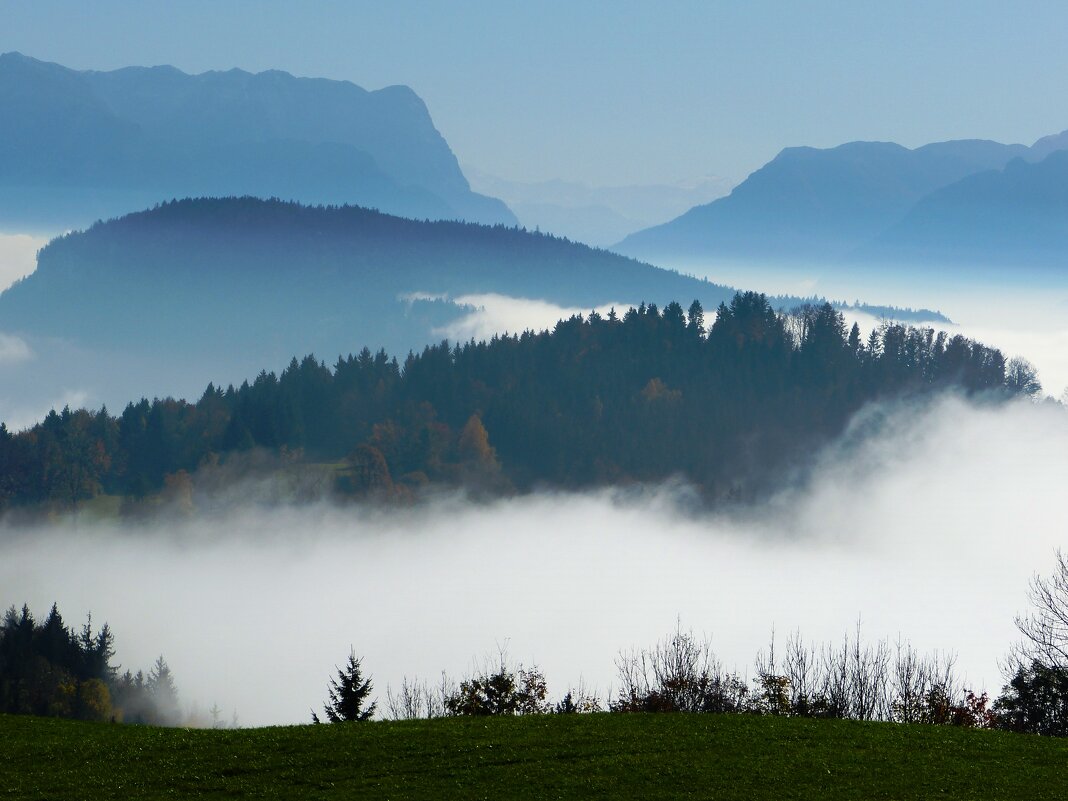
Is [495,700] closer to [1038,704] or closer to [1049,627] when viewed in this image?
[1038,704]

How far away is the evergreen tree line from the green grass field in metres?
89.5

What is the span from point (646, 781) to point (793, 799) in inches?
157

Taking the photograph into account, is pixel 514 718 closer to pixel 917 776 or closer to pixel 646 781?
A: pixel 646 781

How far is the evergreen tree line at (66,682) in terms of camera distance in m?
120

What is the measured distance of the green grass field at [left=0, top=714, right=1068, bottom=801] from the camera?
31.1m

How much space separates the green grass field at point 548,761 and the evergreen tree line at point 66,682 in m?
89.5

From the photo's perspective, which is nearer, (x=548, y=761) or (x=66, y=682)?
(x=548, y=761)

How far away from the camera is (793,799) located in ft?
98.6

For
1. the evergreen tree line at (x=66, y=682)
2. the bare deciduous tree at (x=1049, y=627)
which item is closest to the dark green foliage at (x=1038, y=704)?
the bare deciduous tree at (x=1049, y=627)

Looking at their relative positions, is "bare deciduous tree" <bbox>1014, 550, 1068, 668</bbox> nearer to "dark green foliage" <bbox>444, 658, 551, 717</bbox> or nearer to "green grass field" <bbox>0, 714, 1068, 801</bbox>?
"green grass field" <bbox>0, 714, 1068, 801</bbox>

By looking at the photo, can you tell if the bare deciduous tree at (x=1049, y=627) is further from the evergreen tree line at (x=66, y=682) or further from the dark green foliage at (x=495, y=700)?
the evergreen tree line at (x=66, y=682)

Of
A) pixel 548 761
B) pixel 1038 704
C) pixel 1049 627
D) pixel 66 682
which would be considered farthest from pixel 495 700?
pixel 66 682

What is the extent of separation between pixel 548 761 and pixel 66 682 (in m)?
106

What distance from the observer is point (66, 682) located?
12462cm
